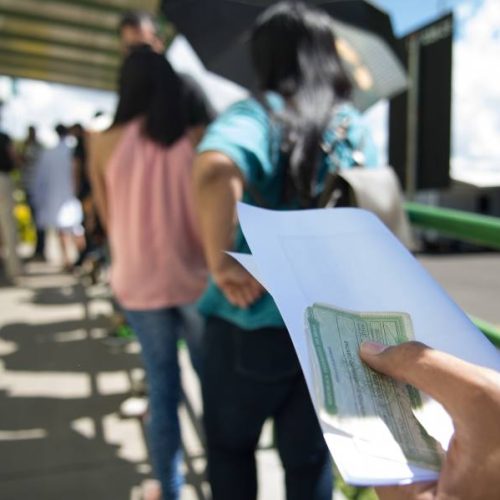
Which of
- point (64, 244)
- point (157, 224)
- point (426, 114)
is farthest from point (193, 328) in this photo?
point (64, 244)

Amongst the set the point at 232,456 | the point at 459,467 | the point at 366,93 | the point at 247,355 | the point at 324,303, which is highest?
the point at 366,93

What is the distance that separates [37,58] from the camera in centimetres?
648

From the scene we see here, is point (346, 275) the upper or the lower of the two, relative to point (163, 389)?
upper

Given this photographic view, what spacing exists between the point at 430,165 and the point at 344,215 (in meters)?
1.90

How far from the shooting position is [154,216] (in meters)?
1.88

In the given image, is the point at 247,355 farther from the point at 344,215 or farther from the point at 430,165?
the point at 430,165

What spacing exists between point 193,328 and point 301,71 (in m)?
0.96

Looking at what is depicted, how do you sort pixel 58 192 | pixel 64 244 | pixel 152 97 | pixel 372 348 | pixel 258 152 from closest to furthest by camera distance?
pixel 372 348
pixel 258 152
pixel 152 97
pixel 58 192
pixel 64 244

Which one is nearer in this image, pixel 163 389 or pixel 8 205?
pixel 163 389

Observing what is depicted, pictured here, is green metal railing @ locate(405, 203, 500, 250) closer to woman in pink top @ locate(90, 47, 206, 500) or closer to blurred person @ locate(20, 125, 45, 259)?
woman in pink top @ locate(90, 47, 206, 500)

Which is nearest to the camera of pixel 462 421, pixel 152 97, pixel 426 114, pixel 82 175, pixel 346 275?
pixel 462 421

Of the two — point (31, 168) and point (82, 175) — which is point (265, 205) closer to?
point (82, 175)

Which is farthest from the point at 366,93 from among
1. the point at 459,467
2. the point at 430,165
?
the point at 459,467

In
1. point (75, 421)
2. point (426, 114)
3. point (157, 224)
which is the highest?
point (426, 114)
